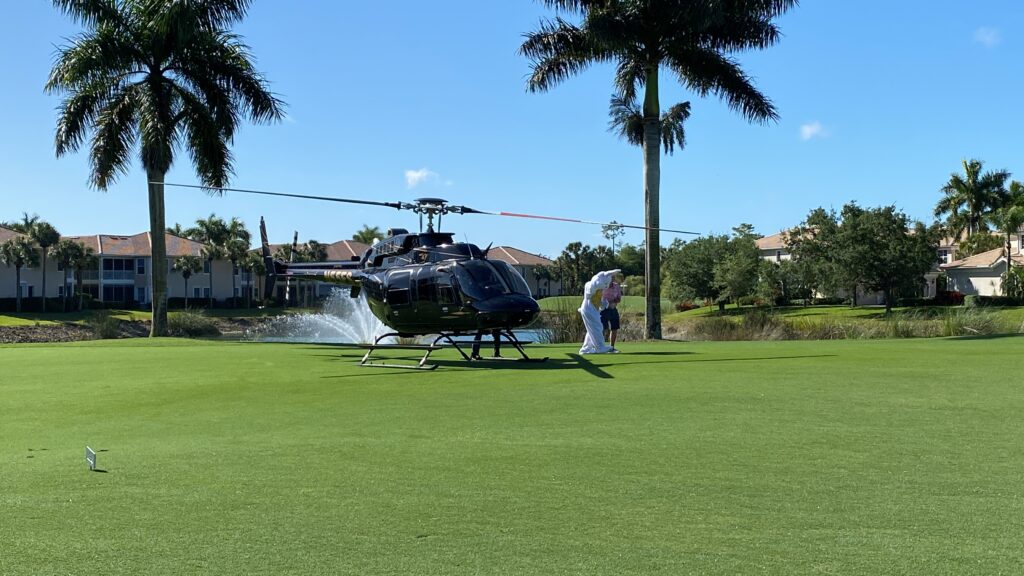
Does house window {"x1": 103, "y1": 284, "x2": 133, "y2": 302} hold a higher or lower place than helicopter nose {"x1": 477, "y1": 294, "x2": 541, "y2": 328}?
higher

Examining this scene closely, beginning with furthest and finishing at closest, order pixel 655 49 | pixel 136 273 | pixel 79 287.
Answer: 1. pixel 136 273
2. pixel 79 287
3. pixel 655 49

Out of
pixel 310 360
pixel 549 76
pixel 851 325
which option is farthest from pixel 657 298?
pixel 310 360

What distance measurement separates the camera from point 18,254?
66875 mm

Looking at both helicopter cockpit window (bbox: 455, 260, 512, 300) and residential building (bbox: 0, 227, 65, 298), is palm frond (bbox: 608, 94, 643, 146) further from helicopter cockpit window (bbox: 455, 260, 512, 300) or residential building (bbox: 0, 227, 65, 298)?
residential building (bbox: 0, 227, 65, 298)

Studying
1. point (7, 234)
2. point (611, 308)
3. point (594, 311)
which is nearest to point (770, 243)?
point (7, 234)

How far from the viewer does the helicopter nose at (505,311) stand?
1534 cm

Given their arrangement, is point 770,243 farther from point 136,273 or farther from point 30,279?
point 30,279

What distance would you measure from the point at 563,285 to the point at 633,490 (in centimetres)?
8952

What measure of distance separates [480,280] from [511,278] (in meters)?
0.65

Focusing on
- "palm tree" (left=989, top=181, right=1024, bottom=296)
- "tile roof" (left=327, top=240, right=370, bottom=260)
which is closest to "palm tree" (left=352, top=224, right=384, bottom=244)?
"tile roof" (left=327, top=240, right=370, bottom=260)

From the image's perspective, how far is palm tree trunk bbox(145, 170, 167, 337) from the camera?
29875 millimetres

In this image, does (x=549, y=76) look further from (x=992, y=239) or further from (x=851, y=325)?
(x=992, y=239)

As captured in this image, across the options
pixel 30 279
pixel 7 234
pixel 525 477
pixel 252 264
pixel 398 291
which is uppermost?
pixel 7 234

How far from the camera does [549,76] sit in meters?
28.2
